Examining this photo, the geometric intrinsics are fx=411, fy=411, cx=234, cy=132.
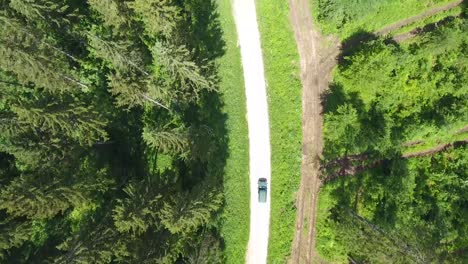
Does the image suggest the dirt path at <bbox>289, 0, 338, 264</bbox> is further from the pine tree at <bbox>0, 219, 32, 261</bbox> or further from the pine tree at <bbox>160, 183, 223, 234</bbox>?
the pine tree at <bbox>0, 219, 32, 261</bbox>

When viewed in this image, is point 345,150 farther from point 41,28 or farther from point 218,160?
point 41,28

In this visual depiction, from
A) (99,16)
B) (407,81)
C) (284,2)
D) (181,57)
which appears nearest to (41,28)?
(99,16)

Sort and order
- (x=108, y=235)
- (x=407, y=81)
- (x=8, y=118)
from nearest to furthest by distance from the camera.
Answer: (x=108, y=235)
(x=8, y=118)
(x=407, y=81)

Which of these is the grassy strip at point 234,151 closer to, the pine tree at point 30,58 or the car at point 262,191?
the car at point 262,191

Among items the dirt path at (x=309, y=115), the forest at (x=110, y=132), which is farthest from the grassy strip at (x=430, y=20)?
the forest at (x=110, y=132)

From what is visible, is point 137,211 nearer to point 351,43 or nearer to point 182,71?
point 182,71

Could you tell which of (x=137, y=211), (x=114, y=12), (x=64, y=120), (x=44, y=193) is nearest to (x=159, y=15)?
(x=114, y=12)
